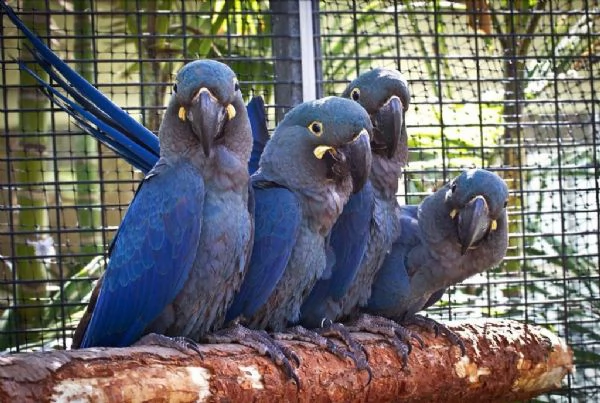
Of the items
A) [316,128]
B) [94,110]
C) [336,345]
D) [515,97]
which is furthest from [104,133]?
[515,97]

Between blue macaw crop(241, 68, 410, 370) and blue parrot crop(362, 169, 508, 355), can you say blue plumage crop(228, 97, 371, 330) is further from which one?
blue parrot crop(362, 169, 508, 355)

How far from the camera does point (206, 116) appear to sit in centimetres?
275

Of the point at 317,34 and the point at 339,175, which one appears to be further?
the point at 317,34

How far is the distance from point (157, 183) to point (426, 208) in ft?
3.97

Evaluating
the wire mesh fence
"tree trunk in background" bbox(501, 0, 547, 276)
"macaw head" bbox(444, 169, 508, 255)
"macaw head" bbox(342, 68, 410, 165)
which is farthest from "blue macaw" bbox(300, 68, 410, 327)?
"tree trunk in background" bbox(501, 0, 547, 276)

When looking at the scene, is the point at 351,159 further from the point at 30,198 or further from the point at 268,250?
the point at 30,198

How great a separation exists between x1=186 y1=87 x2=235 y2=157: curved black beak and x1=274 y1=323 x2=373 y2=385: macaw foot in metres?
0.67

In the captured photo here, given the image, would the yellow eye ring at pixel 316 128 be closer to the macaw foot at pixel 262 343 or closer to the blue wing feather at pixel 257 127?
the blue wing feather at pixel 257 127

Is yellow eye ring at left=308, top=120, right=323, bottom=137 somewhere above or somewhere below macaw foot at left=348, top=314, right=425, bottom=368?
above

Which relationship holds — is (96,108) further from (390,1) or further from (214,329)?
(390,1)

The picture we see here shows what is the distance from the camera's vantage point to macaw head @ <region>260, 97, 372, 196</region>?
10.00ft

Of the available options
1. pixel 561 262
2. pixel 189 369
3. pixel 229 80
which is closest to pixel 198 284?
pixel 189 369

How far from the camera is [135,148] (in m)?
3.28

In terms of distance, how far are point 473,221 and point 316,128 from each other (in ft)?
2.31
